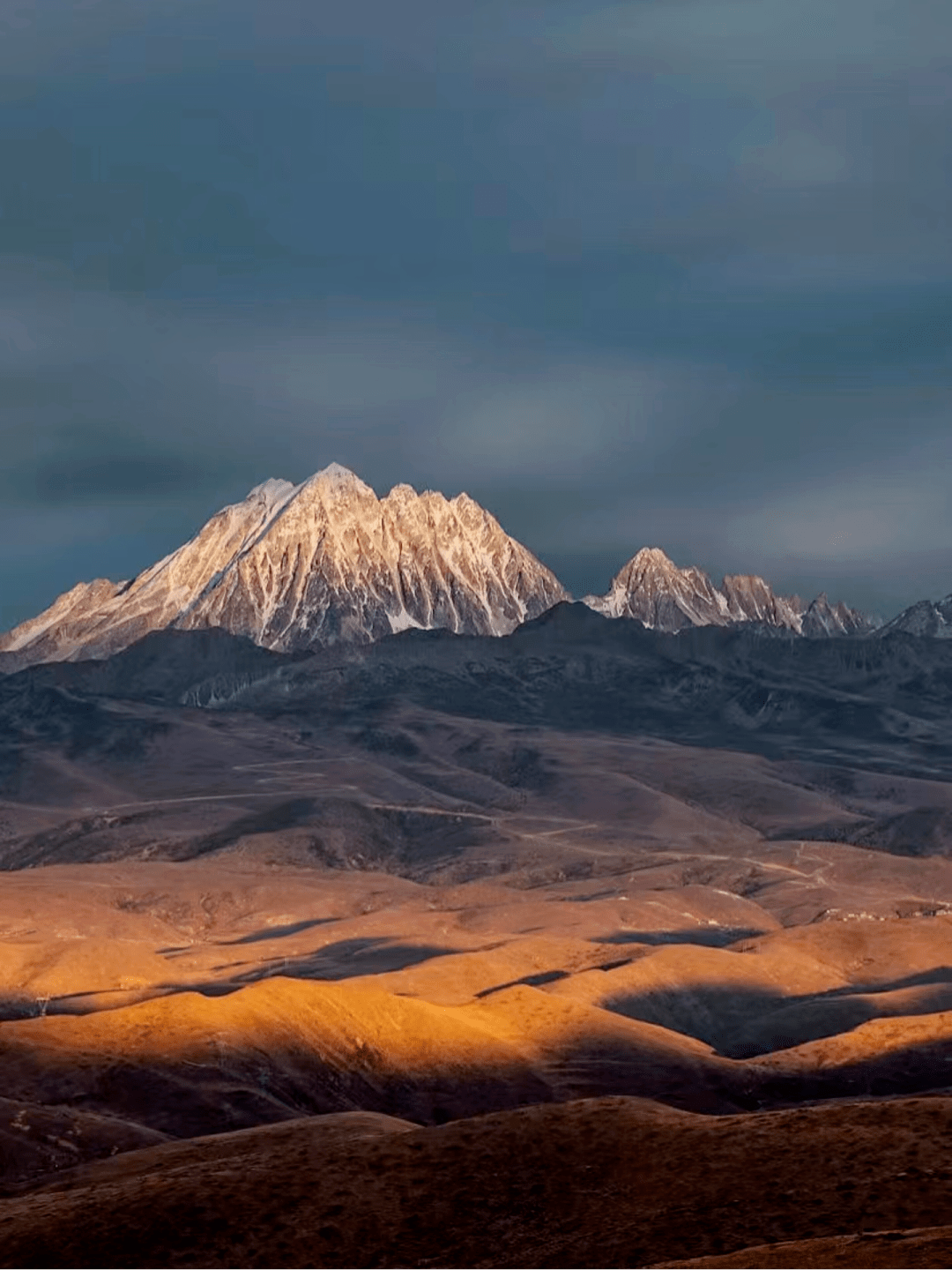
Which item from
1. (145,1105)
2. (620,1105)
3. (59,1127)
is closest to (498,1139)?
(620,1105)

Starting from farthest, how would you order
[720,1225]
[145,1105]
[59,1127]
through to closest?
1. [145,1105]
2. [59,1127]
3. [720,1225]

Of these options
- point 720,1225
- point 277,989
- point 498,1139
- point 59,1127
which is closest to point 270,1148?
point 498,1139

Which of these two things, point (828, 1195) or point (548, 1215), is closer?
point (828, 1195)

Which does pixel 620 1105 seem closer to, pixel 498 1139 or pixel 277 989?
pixel 498 1139

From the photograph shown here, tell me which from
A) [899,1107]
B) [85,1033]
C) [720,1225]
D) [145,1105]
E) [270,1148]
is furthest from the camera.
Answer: [85,1033]

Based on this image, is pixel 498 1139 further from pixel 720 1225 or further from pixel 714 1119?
pixel 720 1225

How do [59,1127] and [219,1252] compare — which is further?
[59,1127]
